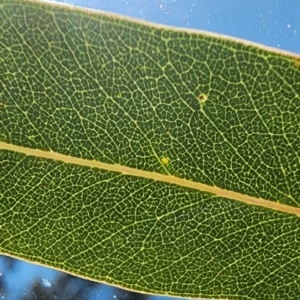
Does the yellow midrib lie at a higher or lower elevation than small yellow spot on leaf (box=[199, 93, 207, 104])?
lower

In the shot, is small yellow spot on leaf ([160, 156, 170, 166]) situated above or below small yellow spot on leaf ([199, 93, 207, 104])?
below

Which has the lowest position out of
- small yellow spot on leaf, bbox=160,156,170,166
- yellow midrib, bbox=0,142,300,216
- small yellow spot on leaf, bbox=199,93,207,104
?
yellow midrib, bbox=0,142,300,216

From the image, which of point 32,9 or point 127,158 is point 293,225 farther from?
point 32,9

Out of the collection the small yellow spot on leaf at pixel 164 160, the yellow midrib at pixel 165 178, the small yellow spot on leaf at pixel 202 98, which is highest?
the small yellow spot on leaf at pixel 202 98

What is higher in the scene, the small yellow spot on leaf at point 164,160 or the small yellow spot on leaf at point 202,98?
the small yellow spot on leaf at point 202,98

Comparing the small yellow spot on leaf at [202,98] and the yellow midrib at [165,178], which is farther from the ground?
the small yellow spot on leaf at [202,98]

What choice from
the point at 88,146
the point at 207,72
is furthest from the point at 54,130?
the point at 207,72
